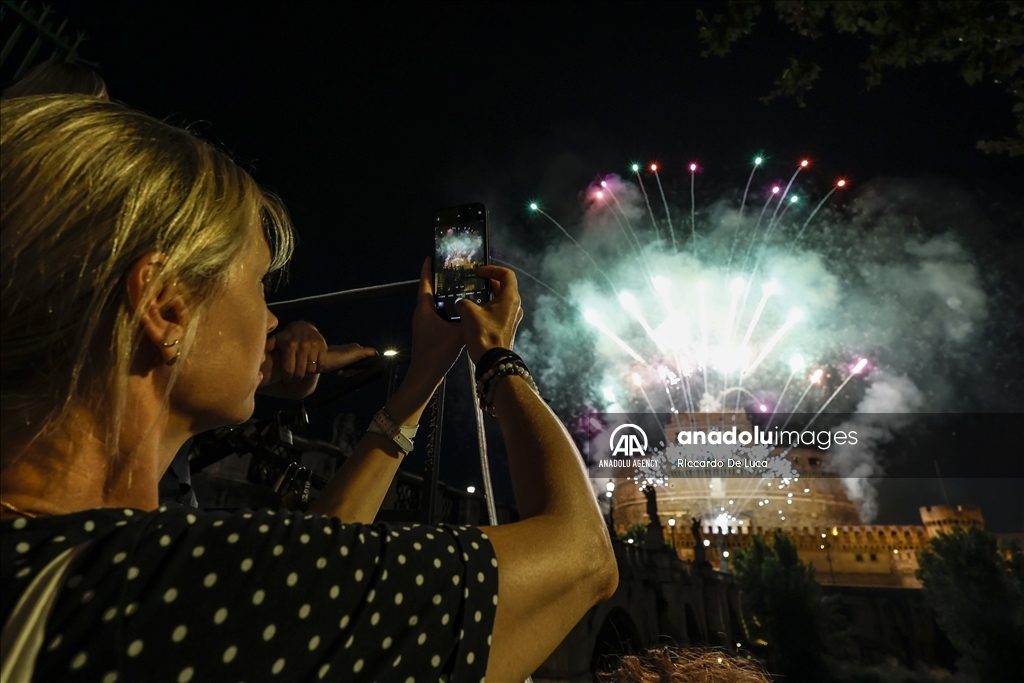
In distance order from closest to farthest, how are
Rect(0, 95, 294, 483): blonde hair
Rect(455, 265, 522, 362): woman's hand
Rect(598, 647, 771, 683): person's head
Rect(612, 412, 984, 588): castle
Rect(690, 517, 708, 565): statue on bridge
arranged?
1. Rect(0, 95, 294, 483): blonde hair
2. Rect(455, 265, 522, 362): woman's hand
3. Rect(598, 647, 771, 683): person's head
4. Rect(690, 517, 708, 565): statue on bridge
5. Rect(612, 412, 984, 588): castle

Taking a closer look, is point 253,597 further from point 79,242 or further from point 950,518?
point 950,518

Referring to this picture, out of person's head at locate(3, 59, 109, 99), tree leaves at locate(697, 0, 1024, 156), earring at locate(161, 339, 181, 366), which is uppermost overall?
tree leaves at locate(697, 0, 1024, 156)

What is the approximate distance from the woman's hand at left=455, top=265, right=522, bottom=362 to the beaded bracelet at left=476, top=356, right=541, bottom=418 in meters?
0.10

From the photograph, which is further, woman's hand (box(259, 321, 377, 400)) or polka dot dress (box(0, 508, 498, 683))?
woman's hand (box(259, 321, 377, 400))

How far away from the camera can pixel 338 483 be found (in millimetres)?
1574

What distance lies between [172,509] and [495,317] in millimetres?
814

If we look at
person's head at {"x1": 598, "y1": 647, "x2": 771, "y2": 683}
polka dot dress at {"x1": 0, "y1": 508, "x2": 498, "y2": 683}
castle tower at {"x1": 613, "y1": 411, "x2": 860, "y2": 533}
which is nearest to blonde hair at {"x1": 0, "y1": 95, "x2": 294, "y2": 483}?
polka dot dress at {"x1": 0, "y1": 508, "x2": 498, "y2": 683}

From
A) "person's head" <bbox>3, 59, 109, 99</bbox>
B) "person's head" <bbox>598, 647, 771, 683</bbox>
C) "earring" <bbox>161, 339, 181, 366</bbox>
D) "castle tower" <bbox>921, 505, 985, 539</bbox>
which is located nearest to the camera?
"earring" <bbox>161, 339, 181, 366</bbox>

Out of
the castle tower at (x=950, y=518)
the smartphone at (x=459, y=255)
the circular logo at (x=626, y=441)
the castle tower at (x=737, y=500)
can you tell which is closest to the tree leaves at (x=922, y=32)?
the smartphone at (x=459, y=255)

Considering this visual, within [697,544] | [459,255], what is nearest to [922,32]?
[459,255]

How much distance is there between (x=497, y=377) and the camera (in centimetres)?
120

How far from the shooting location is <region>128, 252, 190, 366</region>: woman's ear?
88 cm

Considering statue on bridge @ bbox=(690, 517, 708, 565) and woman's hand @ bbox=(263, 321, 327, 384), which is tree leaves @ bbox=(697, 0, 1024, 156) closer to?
woman's hand @ bbox=(263, 321, 327, 384)

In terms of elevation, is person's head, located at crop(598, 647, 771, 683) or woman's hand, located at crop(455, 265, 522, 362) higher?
woman's hand, located at crop(455, 265, 522, 362)
